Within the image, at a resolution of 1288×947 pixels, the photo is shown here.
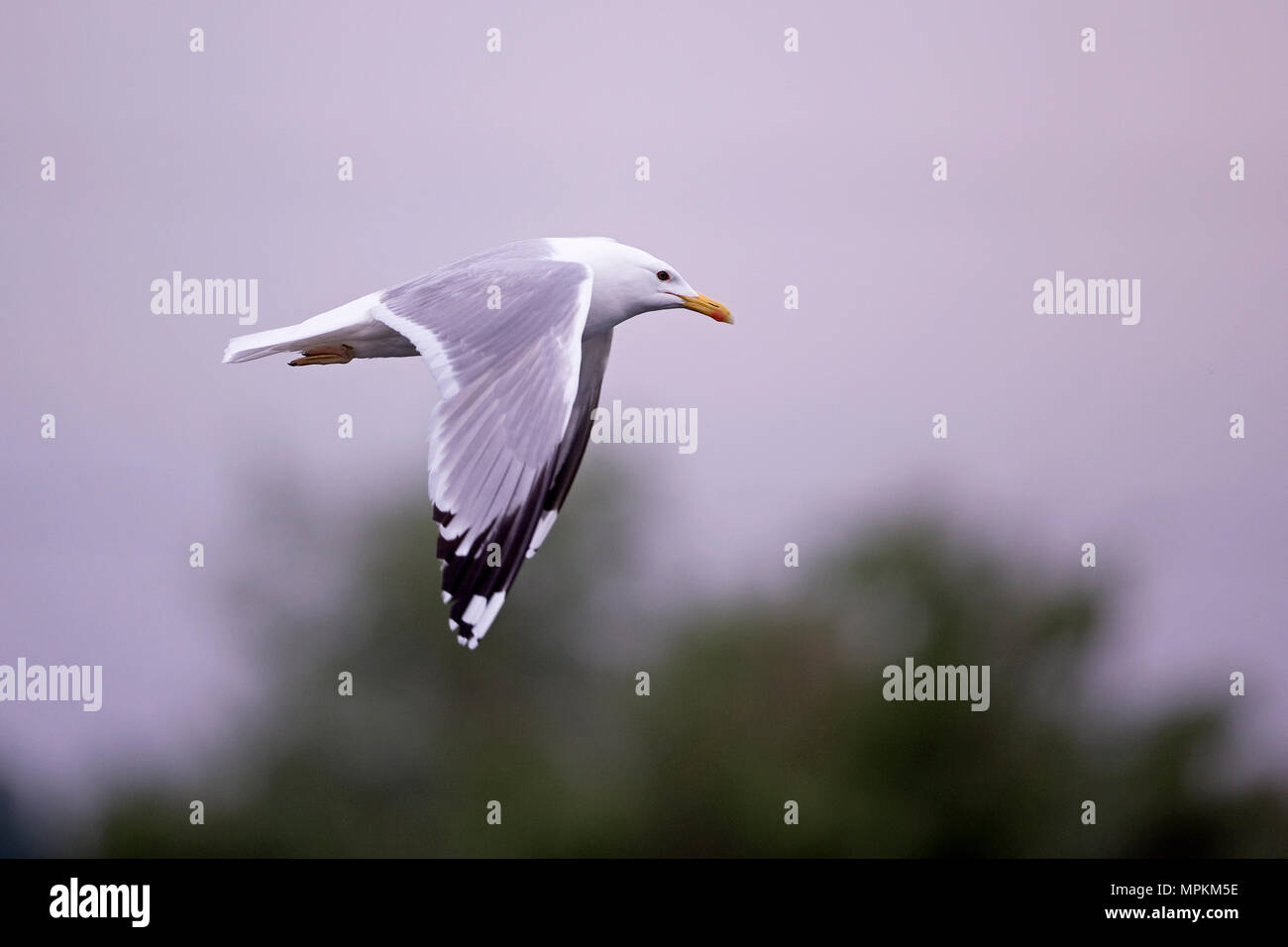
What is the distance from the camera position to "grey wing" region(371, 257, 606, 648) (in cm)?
189

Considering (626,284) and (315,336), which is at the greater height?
(626,284)

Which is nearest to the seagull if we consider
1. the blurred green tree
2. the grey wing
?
the grey wing

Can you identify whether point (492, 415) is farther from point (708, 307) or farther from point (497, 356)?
point (708, 307)

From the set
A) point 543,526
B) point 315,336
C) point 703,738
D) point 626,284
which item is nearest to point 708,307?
point 626,284

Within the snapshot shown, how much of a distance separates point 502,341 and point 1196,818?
4.67m

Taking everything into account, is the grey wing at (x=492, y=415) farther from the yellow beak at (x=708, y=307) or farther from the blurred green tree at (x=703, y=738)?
the blurred green tree at (x=703, y=738)

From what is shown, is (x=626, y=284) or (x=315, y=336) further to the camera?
(x=626, y=284)

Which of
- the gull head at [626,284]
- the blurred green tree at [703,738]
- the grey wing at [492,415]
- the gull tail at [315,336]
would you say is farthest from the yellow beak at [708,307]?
the blurred green tree at [703,738]

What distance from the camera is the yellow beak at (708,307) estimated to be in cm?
251

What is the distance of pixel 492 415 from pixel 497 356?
12 cm

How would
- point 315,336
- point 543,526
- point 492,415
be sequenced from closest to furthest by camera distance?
point 492,415 < point 315,336 < point 543,526

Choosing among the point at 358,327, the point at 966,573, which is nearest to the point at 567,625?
the point at 966,573

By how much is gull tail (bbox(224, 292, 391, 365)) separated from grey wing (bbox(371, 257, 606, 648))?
5cm

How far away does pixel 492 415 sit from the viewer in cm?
197
